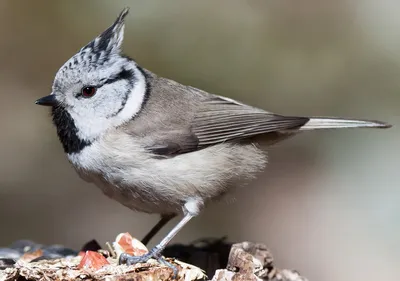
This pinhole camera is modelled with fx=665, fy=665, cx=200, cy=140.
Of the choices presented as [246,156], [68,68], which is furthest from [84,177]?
[246,156]

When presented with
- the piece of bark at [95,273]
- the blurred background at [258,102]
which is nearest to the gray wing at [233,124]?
the piece of bark at [95,273]

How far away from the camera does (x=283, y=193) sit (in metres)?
4.90

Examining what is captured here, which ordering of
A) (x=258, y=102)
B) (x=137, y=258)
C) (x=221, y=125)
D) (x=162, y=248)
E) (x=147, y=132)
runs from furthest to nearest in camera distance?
(x=258, y=102) → (x=221, y=125) → (x=147, y=132) → (x=162, y=248) → (x=137, y=258)

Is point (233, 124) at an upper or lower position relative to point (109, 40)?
lower

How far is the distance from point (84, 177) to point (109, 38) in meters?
0.59

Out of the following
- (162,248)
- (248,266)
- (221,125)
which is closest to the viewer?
(248,266)

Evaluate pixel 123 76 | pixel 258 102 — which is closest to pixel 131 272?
pixel 123 76

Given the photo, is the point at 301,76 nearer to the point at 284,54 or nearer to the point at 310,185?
the point at 284,54

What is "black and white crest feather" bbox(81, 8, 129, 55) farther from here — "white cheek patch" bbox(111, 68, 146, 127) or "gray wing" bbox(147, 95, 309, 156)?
"gray wing" bbox(147, 95, 309, 156)

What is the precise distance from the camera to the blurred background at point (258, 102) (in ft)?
15.2

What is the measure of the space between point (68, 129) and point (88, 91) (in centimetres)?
18

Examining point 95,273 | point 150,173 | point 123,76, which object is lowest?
point 95,273

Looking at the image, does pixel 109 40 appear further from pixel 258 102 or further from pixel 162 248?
pixel 258 102

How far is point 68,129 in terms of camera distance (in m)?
2.76
